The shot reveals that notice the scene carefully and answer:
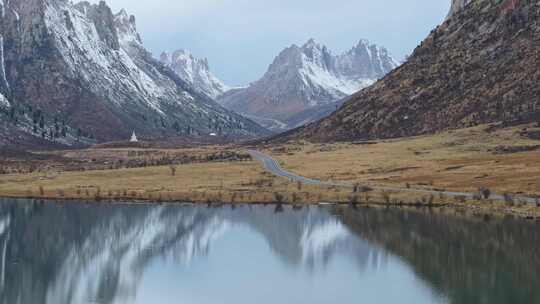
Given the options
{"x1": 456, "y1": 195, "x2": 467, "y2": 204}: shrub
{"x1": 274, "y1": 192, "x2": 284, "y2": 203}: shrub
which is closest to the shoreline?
{"x1": 274, "y1": 192, "x2": 284, "y2": 203}: shrub

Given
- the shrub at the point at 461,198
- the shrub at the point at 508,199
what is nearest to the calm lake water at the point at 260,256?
the shrub at the point at 508,199

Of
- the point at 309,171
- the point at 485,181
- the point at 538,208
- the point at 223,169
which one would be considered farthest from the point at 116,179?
the point at 538,208

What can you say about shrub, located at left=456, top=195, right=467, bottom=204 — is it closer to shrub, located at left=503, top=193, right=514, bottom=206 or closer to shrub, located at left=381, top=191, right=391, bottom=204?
shrub, located at left=503, top=193, right=514, bottom=206

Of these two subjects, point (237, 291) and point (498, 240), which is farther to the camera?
point (498, 240)

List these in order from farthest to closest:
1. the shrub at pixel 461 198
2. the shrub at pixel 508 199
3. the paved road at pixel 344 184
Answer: the shrub at pixel 461 198 < the paved road at pixel 344 184 < the shrub at pixel 508 199

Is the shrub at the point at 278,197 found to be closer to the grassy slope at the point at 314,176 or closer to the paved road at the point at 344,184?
the grassy slope at the point at 314,176

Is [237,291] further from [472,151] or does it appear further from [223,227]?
[472,151]

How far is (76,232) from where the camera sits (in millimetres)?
113625

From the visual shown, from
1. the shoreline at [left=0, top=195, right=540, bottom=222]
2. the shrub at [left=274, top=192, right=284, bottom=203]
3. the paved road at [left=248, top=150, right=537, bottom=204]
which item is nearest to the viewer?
the shoreline at [left=0, top=195, right=540, bottom=222]

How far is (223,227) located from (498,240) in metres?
40.8

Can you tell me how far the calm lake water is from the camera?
247 feet

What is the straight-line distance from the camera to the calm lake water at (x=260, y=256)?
75.2 meters

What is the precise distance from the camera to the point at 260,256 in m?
95.9

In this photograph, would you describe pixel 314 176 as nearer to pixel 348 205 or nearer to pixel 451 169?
pixel 451 169
